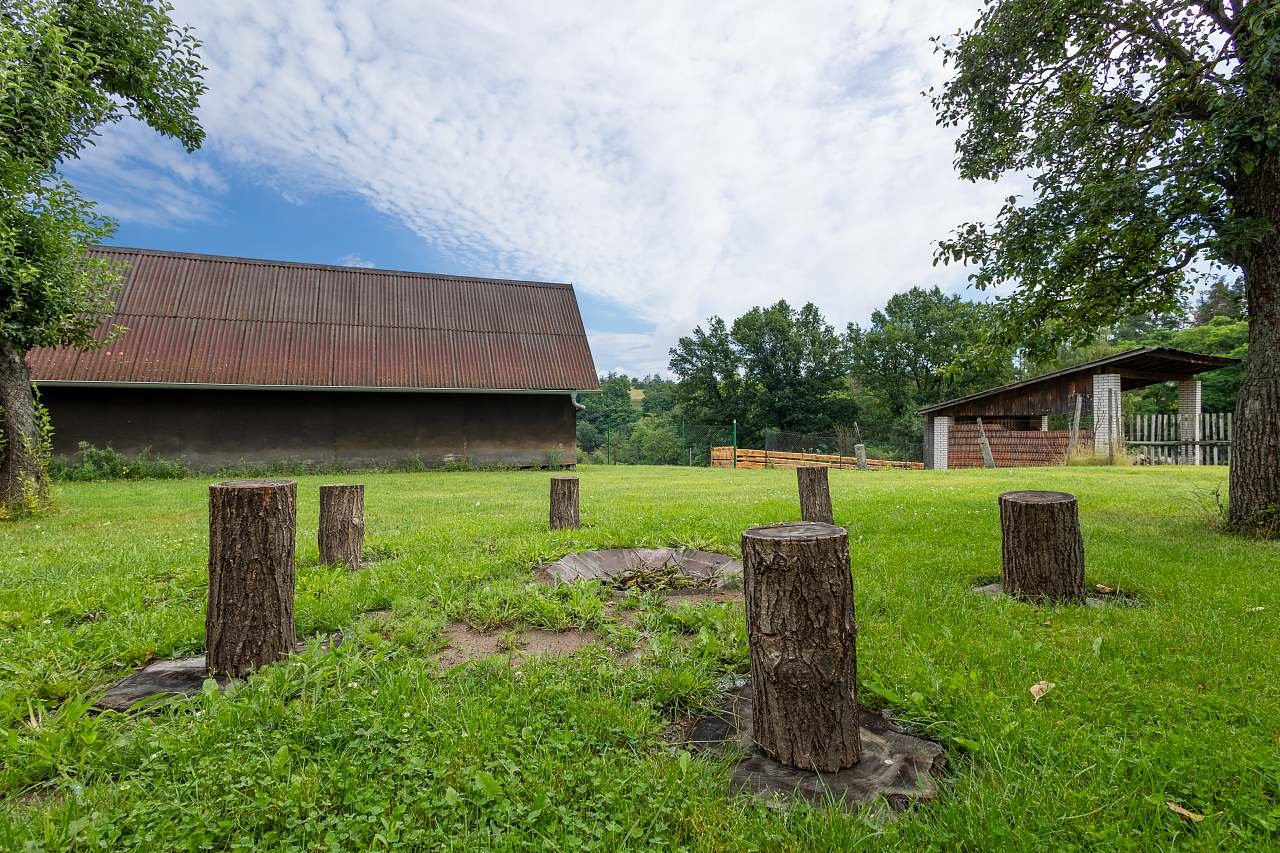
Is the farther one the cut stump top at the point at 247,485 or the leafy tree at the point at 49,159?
the leafy tree at the point at 49,159

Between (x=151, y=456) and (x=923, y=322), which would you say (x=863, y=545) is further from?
(x=923, y=322)

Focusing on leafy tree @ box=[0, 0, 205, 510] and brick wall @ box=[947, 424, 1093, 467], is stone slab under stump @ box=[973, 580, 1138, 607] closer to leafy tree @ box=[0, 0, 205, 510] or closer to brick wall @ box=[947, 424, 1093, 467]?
leafy tree @ box=[0, 0, 205, 510]

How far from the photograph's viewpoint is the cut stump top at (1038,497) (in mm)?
4105

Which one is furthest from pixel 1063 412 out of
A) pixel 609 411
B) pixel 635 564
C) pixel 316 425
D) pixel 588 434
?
pixel 609 411

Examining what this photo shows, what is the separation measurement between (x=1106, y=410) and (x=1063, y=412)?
2322 mm

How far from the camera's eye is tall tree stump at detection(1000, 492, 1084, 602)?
400 cm

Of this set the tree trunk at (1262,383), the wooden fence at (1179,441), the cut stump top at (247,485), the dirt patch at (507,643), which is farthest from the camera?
the wooden fence at (1179,441)

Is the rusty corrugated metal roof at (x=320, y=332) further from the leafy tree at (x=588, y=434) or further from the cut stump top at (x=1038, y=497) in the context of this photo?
the leafy tree at (x=588, y=434)

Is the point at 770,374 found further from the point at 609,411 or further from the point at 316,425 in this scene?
the point at 316,425

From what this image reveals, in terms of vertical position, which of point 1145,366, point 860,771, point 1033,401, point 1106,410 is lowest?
point 860,771

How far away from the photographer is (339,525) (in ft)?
16.8

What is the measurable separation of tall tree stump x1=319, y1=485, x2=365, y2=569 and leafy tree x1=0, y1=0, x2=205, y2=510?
560 centimetres

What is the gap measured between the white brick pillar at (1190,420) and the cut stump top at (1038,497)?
18943 millimetres

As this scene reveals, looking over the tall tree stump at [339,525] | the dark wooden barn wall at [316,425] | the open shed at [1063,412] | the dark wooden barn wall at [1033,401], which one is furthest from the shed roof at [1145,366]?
the tall tree stump at [339,525]
